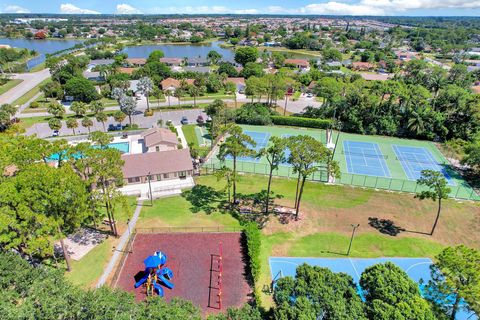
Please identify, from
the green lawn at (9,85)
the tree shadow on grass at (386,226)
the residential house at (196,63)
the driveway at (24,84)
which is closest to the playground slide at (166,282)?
the tree shadow on grass at (386,226)

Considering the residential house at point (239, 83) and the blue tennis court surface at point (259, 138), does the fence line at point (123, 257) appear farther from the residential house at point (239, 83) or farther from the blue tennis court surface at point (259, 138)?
the residential house at point (239, 83)

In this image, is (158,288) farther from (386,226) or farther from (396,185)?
(396,185)

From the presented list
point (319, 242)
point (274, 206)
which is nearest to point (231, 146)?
point (274, 206)

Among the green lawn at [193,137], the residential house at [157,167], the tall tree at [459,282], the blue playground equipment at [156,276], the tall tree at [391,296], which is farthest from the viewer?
the green lawn at [193,137]

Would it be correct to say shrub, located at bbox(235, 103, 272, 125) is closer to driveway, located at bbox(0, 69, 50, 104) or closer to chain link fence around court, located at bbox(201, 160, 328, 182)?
chain link fence around court, located at bbox(201, 160, 328, 182)

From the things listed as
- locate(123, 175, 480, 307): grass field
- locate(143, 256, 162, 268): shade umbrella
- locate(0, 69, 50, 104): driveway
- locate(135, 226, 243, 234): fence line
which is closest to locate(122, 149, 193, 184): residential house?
locate(123, 175, 480, 307): grass field

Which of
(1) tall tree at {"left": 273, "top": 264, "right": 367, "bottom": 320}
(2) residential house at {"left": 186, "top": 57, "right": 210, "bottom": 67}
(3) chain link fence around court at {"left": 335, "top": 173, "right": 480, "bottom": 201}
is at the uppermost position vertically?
(1) tall tree at {"left": 273, "top": 264, "right": 367, "bottom": 320}

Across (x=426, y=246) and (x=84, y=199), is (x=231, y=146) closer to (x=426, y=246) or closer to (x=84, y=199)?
(x=84, y=199)
